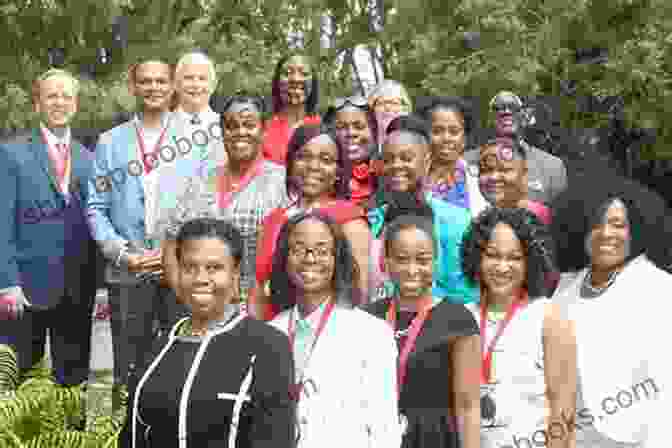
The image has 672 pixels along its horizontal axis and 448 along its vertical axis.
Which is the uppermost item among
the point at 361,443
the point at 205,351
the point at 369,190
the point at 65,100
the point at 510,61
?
the point at 510,61

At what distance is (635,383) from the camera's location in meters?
6.00

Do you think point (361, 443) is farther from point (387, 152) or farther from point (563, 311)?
point (387, 152)

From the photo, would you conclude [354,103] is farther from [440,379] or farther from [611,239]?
[440,379]

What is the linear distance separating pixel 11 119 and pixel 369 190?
7243mm

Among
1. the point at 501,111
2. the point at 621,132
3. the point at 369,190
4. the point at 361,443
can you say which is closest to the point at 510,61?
the point at 621,132

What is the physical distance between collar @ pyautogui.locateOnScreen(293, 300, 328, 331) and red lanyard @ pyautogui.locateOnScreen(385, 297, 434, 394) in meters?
0.42

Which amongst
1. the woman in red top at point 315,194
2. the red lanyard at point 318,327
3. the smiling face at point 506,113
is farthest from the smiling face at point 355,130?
the red lanyard at point 318,327

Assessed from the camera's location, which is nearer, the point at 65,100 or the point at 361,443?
the point at 361,443

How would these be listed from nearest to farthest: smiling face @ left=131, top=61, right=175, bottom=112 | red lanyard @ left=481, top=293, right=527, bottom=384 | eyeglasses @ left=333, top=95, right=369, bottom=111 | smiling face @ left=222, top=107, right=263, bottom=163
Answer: red lanyard @ left=481, top=293, right=527, bottom=384, smiling face @ left=222, top=107, right=263, bottom=163, eyeglasses @ left=333, top=95, right=369, bottom=111, smiling face @ left=131, top=61, right=175, bottom=112

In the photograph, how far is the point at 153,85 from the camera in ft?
26.5

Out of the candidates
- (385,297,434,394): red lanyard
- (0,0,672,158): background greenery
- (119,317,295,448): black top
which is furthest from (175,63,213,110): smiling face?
(0,0,672,158): background greenery

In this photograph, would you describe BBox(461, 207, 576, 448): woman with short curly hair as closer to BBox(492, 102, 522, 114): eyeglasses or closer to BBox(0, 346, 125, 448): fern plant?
BBox(0, 346, 125, 448): fern plant

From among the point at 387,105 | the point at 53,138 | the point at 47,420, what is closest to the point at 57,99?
the point at 53,138

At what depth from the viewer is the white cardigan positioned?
202 inches
